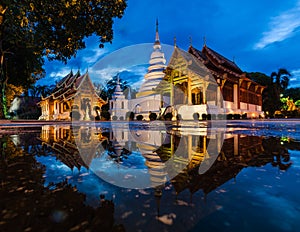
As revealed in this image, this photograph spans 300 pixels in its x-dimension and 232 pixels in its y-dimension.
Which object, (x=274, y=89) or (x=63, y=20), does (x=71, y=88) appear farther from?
(x=274, y=89)

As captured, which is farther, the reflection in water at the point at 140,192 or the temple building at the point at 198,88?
the temple building at the point at 198,88

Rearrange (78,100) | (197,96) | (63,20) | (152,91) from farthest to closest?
(78,100), (152,91), (197,96), (63,20)

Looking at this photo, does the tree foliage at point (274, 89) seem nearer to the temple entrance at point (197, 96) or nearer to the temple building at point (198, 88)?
the temple building at point (198, 88)

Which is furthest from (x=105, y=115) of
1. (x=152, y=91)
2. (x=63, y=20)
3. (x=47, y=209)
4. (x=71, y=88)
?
(x=47, y=209)

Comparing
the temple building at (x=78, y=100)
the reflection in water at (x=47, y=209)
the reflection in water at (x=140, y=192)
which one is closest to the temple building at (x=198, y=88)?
the temple building at (x=78, y=100)

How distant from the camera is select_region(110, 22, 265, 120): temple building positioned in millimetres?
18562

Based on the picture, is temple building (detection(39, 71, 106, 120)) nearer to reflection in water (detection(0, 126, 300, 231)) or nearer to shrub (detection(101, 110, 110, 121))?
shrub (detection(101, 110, 110, 121))

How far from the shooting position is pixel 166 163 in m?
2.30

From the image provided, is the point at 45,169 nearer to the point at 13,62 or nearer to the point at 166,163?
the point at 166,163

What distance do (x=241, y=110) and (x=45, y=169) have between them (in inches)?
964

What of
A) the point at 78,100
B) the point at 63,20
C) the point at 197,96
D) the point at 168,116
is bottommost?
the point at 168,116

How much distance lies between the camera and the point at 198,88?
66.7 ft

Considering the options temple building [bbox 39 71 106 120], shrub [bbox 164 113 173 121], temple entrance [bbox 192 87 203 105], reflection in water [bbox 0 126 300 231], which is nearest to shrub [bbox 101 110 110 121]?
temple building [bbox 39 71 106 120]

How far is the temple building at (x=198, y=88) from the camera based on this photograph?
18.6 m
